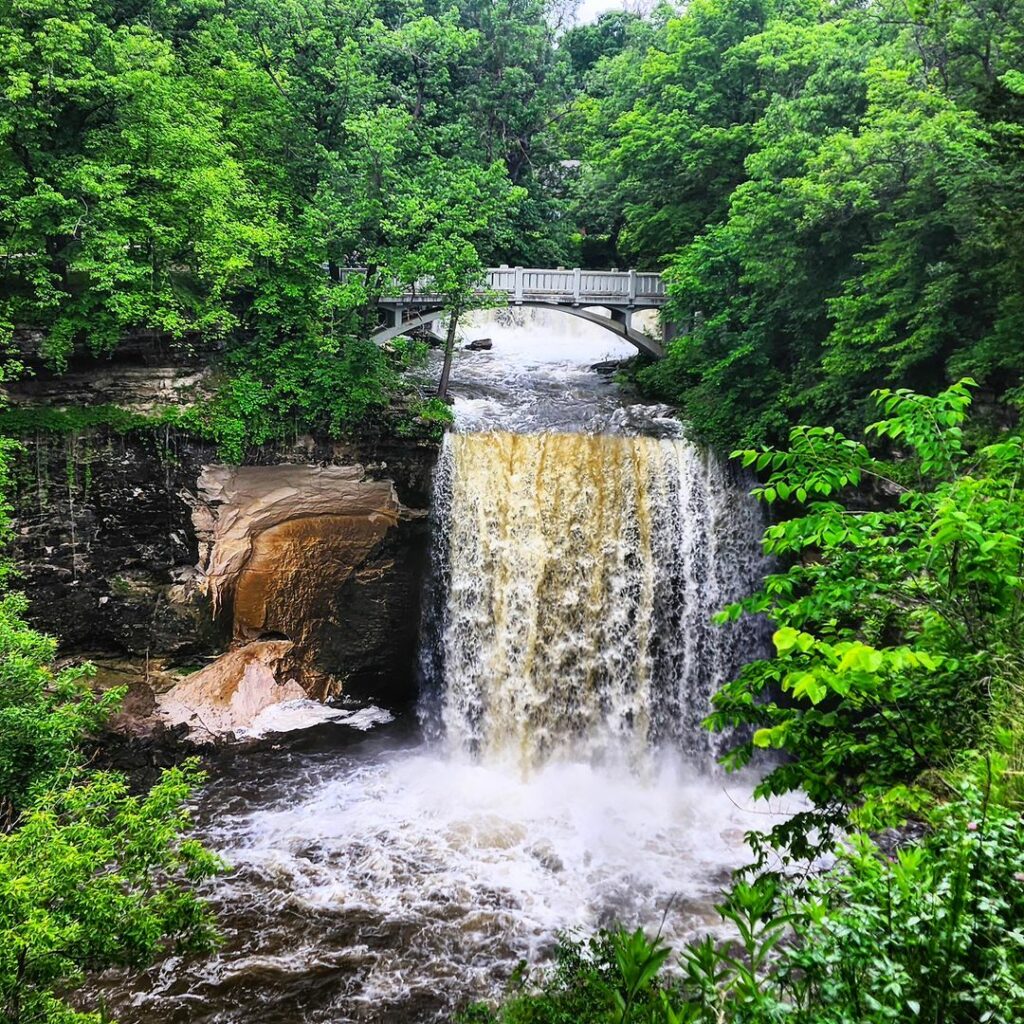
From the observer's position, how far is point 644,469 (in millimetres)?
13320

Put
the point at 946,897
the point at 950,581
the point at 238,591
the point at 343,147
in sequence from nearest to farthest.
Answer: the point at 946,897 → the point at 950,581 → the point at 238,591 → the point at 343,147

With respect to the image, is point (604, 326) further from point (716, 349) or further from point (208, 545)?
point (208, 545)

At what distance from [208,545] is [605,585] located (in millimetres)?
8205

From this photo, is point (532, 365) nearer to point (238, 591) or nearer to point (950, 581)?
point (238, 591)

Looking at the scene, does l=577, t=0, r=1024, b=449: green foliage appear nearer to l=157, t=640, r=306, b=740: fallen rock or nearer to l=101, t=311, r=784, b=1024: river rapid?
l=101, t=311, r=784, b=1024: river rapid

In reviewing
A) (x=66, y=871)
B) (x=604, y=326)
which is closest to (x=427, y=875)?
(x=66, y=871)

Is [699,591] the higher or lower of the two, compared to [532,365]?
lower

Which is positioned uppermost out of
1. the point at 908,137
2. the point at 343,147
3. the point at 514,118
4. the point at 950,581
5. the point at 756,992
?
the point at 514,118

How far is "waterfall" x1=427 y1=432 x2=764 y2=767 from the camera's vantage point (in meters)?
13.3

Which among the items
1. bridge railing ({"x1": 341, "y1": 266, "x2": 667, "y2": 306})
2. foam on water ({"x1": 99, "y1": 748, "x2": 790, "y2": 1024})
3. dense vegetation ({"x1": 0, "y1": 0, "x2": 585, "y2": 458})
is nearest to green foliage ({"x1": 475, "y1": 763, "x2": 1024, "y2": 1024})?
foam on water ({"x1": 99, "y1": 748, "x2": 790, "y2": 1024})

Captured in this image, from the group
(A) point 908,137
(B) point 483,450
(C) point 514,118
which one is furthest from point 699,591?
(C) point 514,118

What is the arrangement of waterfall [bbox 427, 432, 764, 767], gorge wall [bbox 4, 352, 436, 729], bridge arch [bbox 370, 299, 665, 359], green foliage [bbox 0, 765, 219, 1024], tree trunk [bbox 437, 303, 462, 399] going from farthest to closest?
bridge arch [bbox 370, 299, 665, 359] < tree trunk [bbox 437, 303, 462, 399] < waterfall [bbox 427, 432, 764, 767] < gorge wall [bbox 4, 352, 436, 729] < green foliage [bbox 0, 765, 219, 1024]

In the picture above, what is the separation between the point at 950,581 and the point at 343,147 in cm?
1615

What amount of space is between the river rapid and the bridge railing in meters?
3.72
